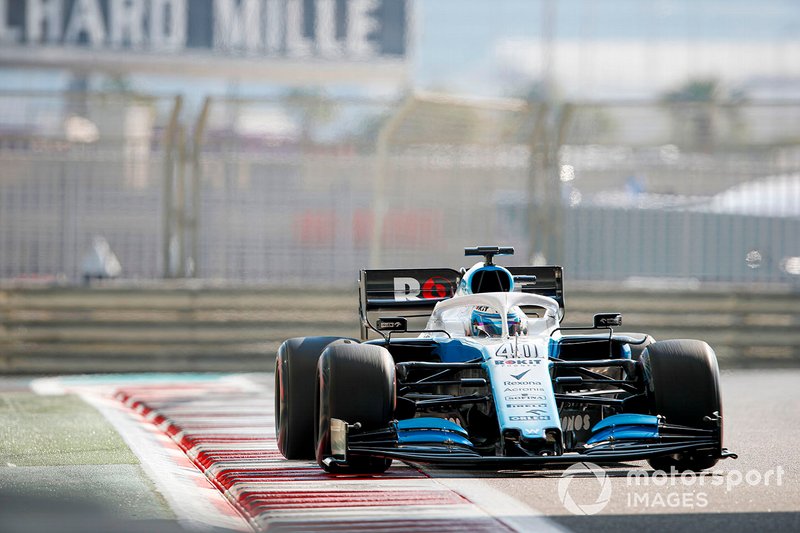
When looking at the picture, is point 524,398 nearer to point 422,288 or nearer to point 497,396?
point 497,396

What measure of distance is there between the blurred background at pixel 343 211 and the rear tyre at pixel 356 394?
7727 millimetres

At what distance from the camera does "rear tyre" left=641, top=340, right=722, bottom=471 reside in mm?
8273

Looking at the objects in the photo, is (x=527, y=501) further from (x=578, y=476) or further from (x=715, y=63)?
(x=715, y=63)

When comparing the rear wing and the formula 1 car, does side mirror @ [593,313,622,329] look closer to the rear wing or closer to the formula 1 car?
the formula 1 car

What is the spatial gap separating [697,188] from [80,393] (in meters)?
6.90

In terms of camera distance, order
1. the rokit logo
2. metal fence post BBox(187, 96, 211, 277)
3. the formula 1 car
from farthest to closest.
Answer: metal fence post BBox(187, 96, 211, 277) → the rokit logo → the formula 1 car

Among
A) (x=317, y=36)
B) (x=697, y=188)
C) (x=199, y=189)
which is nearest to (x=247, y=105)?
(x=199, y=189)

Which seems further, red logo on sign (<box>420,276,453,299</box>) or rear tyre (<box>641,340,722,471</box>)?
red logo on sign (<box>420,276,453,299</box>)

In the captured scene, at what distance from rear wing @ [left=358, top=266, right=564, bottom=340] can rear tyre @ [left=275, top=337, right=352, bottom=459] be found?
2.77 ft

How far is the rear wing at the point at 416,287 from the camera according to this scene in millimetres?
10109

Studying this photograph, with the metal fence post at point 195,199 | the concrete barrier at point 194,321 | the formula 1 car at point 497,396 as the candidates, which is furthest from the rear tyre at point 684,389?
the metal fence post at point 195,199

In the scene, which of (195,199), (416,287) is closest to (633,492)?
(416,287)

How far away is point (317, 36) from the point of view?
23.8m

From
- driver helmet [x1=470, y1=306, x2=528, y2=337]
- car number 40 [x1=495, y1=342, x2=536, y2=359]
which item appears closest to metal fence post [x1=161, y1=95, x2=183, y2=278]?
driver helmet [x1=470, y1=306, x2=528, y2=337]
